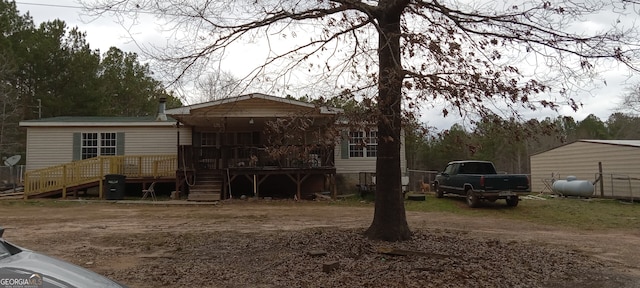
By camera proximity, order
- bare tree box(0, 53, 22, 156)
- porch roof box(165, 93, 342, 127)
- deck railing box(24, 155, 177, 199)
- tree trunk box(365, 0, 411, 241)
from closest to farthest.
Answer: tree trunk box(365, 0, 411, 241) → porch roof box(165, 93, 342, 127) → deck railing box(24, 155, 177, 199) → bare tree box(0, 53, 22, 156)

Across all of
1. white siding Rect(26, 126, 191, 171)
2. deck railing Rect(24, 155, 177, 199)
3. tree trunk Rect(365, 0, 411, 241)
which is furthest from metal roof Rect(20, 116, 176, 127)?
tree trunk Rect(365, 0, 411, 241)

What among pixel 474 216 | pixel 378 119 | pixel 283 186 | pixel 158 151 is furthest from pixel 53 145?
pixel 378 119

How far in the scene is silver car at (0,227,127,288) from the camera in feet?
6.39

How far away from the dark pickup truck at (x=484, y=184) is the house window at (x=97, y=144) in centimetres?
1497

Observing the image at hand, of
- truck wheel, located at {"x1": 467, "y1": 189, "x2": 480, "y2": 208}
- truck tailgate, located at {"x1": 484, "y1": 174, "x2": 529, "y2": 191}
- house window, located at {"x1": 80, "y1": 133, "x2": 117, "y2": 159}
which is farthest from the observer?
house window, located at {"x1": 80, "y1": 133, "x2": 117, "y2": 159}

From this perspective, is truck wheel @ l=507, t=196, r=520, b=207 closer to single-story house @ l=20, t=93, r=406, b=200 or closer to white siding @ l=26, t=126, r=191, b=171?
single-story house @ l=20, t=93, r=406, b=200

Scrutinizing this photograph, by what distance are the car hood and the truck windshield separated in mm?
17359

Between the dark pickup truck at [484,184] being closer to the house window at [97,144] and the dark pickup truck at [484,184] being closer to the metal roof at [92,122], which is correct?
the metal roof at [92,122]

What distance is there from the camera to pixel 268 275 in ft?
20.7

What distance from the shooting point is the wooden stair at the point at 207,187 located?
18.1m

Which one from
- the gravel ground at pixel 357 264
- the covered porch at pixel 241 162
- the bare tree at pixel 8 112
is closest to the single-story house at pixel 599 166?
the covered porch at pixel 241 162

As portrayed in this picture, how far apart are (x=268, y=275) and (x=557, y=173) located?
23681 mm

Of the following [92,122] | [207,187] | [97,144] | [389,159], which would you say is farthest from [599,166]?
[92,122]

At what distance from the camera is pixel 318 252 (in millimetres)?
7285
